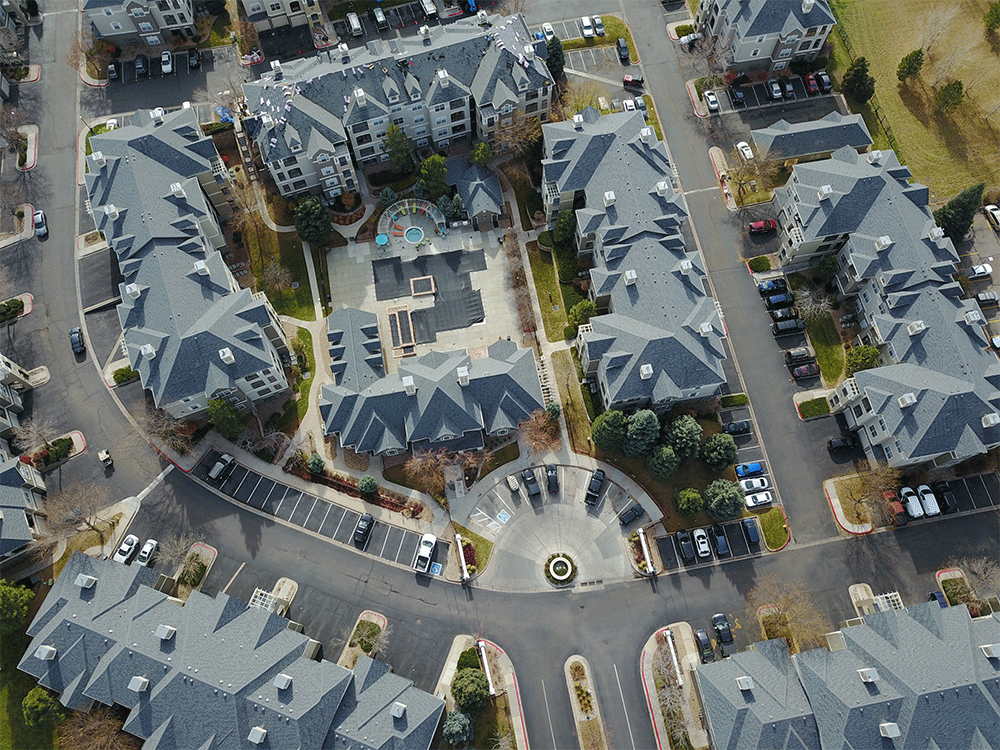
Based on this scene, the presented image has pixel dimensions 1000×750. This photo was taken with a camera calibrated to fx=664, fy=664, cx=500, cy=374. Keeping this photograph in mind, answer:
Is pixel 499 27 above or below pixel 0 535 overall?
above

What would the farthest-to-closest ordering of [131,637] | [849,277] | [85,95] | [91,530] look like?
[85,95] < [849,277] < [91,530] < [131,637]


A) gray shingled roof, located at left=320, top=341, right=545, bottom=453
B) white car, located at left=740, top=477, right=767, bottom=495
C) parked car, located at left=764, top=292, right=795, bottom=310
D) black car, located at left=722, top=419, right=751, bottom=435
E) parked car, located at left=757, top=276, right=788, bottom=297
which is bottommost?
white car, located at left=740, top=477, right=767, bottom=495

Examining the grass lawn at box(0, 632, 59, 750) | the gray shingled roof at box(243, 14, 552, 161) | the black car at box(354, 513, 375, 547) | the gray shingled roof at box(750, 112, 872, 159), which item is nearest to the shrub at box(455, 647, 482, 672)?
the black car at box(354, 513, 375, 547)

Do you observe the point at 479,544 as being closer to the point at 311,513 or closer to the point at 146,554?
the point at 311,513

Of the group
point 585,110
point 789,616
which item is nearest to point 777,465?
point 789,616

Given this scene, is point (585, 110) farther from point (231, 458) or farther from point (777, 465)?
point (231, 458)

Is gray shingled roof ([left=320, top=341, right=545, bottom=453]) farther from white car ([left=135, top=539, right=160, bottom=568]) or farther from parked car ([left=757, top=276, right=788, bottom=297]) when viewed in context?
parked car ([left=757, top=276, right=788, bottom=297])

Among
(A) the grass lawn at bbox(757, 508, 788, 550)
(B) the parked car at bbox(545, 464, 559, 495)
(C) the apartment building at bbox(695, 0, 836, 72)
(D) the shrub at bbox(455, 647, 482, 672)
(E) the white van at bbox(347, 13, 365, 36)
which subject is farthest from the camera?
(E) the white van at bbox(347, 13, 365, 36)
